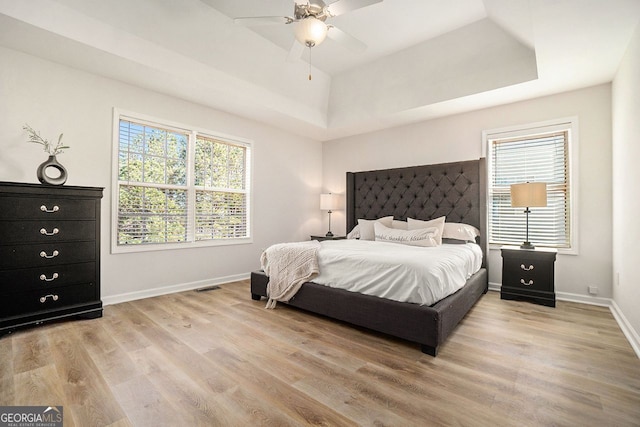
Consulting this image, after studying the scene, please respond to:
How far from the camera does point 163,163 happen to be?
365 cm

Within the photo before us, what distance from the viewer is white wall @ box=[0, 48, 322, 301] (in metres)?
2.69

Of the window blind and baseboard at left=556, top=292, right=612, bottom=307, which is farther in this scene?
the window blind

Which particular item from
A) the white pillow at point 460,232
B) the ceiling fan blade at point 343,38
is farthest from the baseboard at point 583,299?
the ceiling fan blade at point 343,38

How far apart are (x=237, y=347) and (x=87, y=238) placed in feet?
6.01

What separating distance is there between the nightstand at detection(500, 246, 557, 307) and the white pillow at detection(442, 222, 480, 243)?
0.40 metres

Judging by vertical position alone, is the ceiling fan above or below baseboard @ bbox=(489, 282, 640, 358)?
above

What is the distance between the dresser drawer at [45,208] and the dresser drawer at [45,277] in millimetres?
442

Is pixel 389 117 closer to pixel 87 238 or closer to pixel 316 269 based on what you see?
pixel 316 269


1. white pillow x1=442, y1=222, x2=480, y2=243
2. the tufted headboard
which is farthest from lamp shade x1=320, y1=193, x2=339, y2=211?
white pillow x1=442, y1=222, x2=480, y2=243

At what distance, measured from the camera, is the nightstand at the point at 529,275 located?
3154 millimetres

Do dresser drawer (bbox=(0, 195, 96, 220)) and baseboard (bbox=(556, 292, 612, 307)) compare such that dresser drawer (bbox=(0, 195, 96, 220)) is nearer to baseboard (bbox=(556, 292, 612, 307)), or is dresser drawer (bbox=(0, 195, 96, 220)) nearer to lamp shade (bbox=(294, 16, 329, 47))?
lamp shade (bbox=(294, 16, 329, 47))

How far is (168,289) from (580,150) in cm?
505

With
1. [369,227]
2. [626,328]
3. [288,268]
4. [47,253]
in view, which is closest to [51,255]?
[47,253]

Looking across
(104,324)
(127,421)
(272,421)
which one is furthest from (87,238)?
(272,421)
